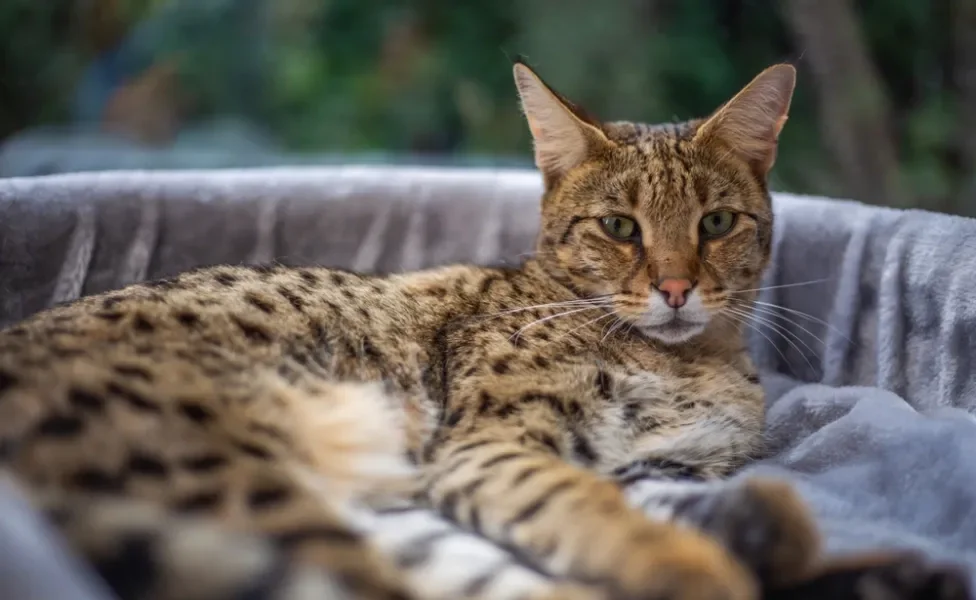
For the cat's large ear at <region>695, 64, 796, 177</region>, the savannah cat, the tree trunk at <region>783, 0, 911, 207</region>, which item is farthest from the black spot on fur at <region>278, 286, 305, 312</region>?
the tree trunk at <region>783, 0, 911, 207</region>

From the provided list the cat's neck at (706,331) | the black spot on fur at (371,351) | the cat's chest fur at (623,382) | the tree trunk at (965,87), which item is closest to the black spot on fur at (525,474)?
the cat's chest fur at (623,382)

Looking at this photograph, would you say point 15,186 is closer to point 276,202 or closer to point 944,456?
point 276,202

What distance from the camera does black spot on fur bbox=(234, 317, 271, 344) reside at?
1.47 m

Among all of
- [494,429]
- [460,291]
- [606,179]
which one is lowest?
[494,429]

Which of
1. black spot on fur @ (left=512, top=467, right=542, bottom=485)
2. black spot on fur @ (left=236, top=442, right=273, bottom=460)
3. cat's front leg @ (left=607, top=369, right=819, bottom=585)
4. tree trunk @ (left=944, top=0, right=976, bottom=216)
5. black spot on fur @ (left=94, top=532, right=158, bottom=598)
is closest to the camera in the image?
black spot on fur @ (left=94, top=532, right=158, bottom=598)

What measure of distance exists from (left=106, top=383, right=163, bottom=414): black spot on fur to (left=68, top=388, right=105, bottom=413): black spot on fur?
3 cm

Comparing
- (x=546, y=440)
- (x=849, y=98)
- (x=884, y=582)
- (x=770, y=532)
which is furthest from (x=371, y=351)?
(x=849, y=98)

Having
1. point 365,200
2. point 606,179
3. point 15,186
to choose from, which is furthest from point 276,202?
point 606,179

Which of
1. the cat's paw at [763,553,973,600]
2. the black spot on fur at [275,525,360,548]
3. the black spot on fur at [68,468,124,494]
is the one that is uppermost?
the black spot on fur at [68,468,124,494]

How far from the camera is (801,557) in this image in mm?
1206

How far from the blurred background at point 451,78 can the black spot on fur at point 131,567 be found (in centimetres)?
230

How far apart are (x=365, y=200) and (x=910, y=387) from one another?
1.81 m

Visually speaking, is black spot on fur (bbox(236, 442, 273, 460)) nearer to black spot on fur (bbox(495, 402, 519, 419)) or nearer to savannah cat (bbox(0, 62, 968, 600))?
savannah cat (bbox(0, 62, 968, 600))

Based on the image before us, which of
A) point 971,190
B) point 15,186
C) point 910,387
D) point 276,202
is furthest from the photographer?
point 971,190
